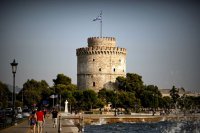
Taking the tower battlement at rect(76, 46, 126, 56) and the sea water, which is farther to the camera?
the tower battlement at rect(76, 46, 126, 56)

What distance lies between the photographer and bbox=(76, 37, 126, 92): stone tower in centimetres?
7006

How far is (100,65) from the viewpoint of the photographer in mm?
70562

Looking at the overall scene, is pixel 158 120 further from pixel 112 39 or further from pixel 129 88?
pixel 112 39

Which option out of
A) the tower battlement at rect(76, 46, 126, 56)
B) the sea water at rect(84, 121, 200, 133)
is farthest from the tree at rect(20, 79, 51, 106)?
the sea water at rect(84, 121, 200, 133)

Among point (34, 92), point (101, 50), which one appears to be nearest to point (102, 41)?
point (101, 50)

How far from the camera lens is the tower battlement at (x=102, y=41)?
73.0m

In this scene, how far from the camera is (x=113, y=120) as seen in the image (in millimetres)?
43094

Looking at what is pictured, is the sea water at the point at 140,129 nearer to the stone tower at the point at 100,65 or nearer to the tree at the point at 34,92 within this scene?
the stone tower at the point at 100,65

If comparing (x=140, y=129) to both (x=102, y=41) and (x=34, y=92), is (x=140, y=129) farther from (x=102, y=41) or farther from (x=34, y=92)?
(x=34, y=92)

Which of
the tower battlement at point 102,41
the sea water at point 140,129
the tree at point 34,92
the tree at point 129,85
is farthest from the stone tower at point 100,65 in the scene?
the sea water at point 140,129

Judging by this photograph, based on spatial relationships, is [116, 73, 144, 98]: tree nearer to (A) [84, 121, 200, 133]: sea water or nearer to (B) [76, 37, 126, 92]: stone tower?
(B) [76, 37, 126, 92]: stone tower

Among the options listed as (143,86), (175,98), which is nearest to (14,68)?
(143,86)

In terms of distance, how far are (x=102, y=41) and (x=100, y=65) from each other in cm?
472

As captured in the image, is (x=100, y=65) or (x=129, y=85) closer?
(x=129, y=85)
